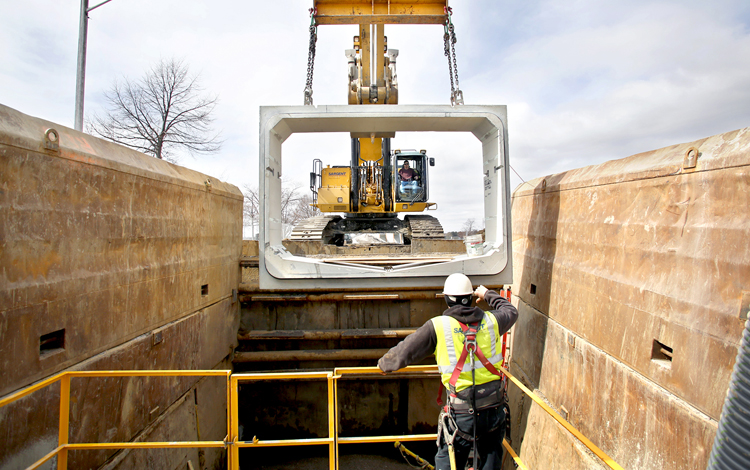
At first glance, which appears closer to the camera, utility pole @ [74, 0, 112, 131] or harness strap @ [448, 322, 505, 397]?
harness strap @ [448, 322, 505, 397]

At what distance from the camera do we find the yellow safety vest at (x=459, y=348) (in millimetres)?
2789

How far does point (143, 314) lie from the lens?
3582 millimetres

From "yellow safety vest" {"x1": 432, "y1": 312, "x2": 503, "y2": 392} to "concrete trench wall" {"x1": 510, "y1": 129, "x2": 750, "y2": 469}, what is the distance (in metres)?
0.98

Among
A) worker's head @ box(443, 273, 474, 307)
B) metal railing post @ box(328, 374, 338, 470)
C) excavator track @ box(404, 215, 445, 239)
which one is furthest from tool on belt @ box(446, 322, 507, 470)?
excavator track @ box(404, 215, 445, 239)

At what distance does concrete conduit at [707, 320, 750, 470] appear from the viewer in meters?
1.67

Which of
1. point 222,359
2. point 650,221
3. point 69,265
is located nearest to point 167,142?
point 222,359

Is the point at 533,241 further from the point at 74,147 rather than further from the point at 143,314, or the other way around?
the point at 74,147

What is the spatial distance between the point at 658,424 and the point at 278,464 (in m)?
4.73

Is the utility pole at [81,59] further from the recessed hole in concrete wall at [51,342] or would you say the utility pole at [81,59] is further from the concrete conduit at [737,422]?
the concrete conduit at [737,422]

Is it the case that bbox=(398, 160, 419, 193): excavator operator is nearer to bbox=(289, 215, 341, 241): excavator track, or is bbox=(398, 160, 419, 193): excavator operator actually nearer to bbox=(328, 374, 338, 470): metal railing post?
bbox=(289, 215, 341, 241): excavator track

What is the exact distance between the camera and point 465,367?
9.12ft

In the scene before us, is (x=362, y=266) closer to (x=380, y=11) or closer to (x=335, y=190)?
(x=380, y=11)

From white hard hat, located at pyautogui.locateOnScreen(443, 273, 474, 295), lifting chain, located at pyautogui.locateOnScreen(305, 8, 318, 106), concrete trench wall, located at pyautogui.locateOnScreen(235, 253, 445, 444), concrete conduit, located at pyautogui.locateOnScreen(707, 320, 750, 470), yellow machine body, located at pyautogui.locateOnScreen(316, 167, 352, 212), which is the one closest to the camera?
concrete conduit, located at pyautogui.locateOnScreen(707, 320, 750, 470)

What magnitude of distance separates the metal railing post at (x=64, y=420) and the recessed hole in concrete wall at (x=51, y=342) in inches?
10.1
